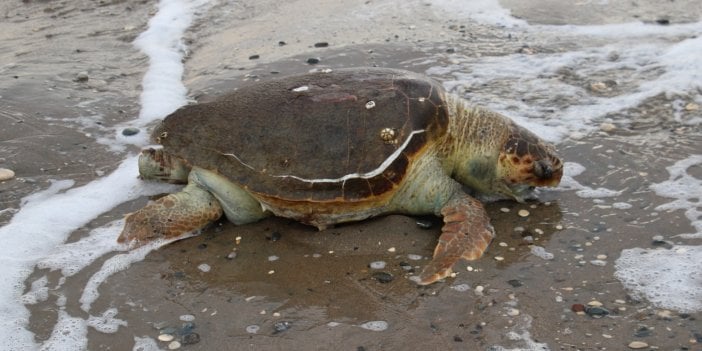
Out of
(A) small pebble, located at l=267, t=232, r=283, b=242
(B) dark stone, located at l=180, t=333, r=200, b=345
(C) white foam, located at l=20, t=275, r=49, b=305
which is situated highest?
(A) small pebble, located at l=267, t=232, r=283, b=242

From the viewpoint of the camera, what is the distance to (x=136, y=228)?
3.71 metres

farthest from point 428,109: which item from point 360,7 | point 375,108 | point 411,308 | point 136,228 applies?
point 360,7

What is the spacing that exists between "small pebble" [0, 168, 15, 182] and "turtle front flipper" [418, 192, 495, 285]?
9.34ft

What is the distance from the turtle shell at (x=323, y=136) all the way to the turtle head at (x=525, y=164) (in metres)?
0.45

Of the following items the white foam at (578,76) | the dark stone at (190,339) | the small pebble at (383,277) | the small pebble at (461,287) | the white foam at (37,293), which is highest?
the white foam at (578,76)

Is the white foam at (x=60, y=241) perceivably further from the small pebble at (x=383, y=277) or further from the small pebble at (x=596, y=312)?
the small pebble at (x=596, y=312)

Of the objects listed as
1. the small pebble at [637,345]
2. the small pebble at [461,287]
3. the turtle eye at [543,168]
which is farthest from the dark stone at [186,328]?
the turtle eye at [543,168]

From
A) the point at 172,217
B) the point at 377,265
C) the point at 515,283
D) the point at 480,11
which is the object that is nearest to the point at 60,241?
the point at 172,217

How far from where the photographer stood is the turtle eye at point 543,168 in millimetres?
3836

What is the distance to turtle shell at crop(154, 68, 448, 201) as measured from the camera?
3639mm

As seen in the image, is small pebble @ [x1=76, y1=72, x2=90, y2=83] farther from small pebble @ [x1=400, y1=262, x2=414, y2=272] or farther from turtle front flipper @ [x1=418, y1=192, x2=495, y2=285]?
small pebble @ [x1=400, y1=262, x2=414, y2=272]

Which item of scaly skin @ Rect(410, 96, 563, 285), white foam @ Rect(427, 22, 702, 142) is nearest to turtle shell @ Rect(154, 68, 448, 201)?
scaly skin @ Rect(410, 96, 563, 285)

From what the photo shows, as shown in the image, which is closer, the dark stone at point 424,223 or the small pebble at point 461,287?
the small pebble at point 461,287

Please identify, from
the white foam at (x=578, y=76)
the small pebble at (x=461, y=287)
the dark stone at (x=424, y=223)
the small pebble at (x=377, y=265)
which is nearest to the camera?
the small pebble at (x=461, y=287)
